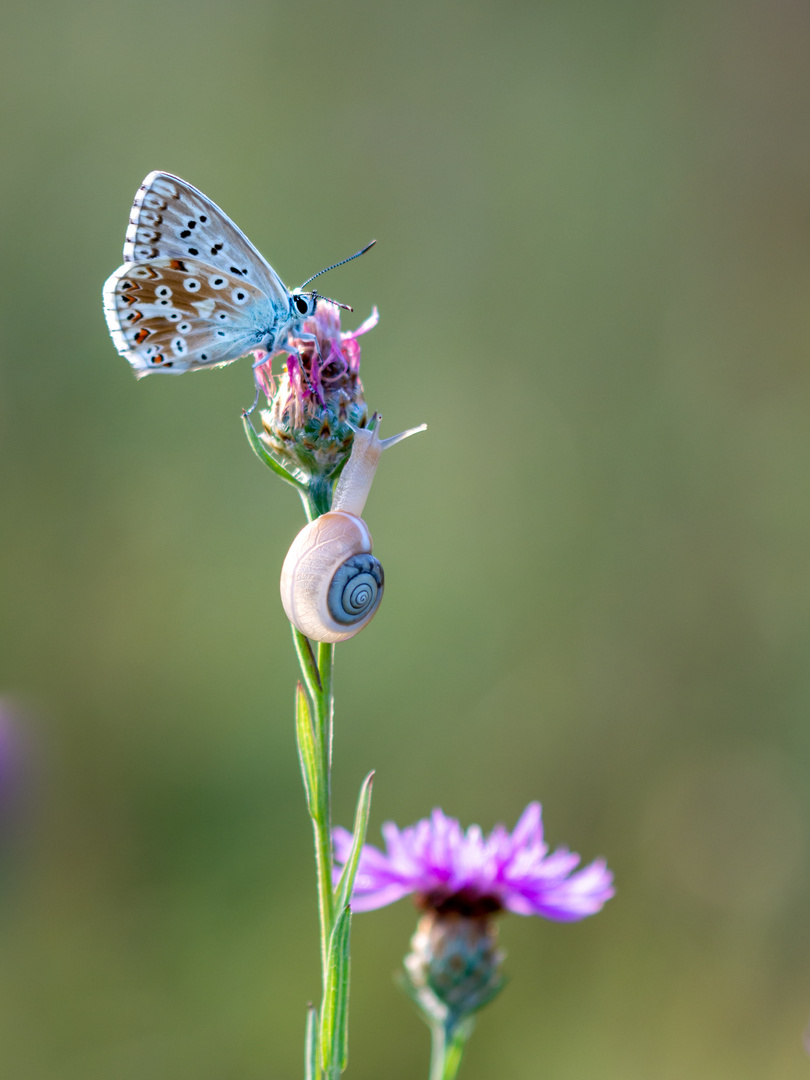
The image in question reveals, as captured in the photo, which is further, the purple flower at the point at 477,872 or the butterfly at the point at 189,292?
the purple flower at the point at 477,872

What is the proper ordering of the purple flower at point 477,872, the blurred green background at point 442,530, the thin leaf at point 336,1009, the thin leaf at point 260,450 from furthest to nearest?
the blurred green background at point 442,530, the purple flower at point 477,872, the thin leaf at point 260,450, the thin leaf at point 336,1009

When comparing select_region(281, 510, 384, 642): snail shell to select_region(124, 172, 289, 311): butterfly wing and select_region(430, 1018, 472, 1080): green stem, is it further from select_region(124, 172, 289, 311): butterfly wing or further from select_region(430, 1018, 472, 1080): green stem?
select_region(430, 1018, 472, 1080): green stem

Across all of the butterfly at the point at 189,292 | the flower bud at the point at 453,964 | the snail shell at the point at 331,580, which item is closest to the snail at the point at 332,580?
the snail shell at the point at 331,580

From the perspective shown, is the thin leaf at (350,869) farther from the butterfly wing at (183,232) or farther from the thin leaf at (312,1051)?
the butterfly wing at (183,232)

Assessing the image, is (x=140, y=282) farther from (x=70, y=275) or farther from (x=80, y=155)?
(x=80, y=155)

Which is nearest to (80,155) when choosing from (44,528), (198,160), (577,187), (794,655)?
(198,160)

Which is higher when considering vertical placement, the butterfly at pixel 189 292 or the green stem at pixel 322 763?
the butterfly at pixel 189 292
